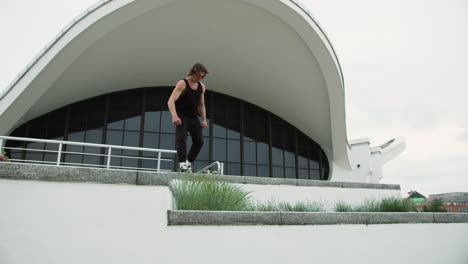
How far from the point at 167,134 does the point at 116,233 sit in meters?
12.2

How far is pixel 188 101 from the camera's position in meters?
4.43

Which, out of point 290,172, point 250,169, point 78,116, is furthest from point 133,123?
point 290,172

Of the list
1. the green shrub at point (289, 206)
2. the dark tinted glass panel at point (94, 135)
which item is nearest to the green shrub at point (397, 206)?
the green shrub at point (289, 206)

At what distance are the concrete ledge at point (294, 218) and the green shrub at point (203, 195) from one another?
0.46 metres

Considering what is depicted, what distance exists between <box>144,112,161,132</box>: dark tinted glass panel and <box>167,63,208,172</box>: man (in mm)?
10164

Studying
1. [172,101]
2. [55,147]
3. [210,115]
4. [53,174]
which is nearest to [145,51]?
[210,115]

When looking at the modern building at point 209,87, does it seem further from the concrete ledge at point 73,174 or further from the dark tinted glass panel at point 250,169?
the concrete ledge at point 73,174

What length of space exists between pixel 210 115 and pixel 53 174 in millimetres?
13100

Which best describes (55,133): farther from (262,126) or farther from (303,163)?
(303,163)

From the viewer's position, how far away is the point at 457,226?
442 centimetres

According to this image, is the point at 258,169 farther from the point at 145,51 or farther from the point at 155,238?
the point at 155,238

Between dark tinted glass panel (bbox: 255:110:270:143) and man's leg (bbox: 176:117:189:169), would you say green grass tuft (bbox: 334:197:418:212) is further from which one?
dark tinted glass panel (bbox: 255:110:270:143)

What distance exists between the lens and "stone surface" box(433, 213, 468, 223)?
425cm

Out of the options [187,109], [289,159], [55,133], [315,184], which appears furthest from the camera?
[289,159]
